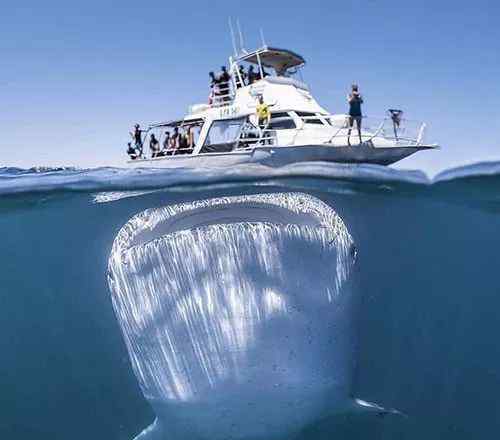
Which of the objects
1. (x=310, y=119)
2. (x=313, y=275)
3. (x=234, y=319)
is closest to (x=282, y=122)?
(x=310, y=119)

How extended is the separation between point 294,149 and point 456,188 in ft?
15.4

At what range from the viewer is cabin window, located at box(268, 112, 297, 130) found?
17109mm

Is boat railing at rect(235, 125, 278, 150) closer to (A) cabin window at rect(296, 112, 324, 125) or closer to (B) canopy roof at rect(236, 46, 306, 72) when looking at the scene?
(A) cabin window at rect(296, 112, 324, 125)

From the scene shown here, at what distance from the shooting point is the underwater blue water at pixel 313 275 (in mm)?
9008

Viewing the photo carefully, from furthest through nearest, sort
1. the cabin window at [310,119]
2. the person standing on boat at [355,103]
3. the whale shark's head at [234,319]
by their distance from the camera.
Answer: the cabin window at [310,119] < the person standing on boat at [355,103] < the whale shark's head at [234,319]

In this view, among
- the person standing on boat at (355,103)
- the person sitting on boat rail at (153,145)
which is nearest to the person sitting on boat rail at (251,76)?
the person sitting on boat rail at (153,145)

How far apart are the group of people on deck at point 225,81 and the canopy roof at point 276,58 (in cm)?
40

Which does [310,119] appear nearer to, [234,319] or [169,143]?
[169,143]

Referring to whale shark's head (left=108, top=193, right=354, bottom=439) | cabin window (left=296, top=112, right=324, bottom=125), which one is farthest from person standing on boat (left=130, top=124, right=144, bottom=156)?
whale shark's head (left=108, top=193, right=354, bottom=439)

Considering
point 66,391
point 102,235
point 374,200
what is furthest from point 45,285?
point 374,200

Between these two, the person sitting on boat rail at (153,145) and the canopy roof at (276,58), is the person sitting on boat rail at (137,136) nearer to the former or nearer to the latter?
the person sitting on boat rail at (153,145)

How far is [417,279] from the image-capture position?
2006 cm

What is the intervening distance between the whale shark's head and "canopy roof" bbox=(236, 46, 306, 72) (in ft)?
55.5

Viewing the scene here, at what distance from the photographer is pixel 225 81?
2009cm
